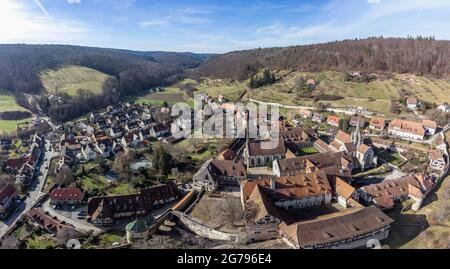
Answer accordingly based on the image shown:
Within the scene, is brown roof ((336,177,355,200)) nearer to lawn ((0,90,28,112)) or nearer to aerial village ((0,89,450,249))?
aerial village ((0,89,450,249))

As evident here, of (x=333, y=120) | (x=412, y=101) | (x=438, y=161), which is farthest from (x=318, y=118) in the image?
(x=438, y=161)

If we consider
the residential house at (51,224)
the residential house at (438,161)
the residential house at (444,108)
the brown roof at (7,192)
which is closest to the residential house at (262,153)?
the residential house at (438,161)

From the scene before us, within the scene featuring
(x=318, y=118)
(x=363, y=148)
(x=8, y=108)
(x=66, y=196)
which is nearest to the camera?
(x=66, y=196)

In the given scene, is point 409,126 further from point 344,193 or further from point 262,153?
point 344,193

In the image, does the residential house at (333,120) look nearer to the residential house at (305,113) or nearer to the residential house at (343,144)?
the residential house at (305,113)
